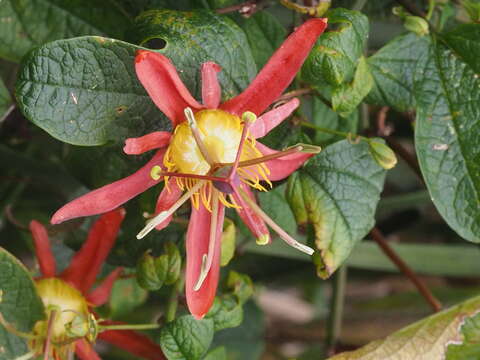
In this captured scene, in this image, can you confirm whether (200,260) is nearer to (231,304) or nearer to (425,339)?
(231,304)

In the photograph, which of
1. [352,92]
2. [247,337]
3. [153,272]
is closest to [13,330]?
[153,272]

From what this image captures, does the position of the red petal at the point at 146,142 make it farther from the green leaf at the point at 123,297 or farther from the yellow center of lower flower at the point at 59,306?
the green leaf at the point at 123,297

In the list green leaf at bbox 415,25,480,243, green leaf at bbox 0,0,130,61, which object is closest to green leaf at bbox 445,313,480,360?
green leaf at bbox 415,25,480,243

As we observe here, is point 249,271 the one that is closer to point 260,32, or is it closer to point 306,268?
point 306,268

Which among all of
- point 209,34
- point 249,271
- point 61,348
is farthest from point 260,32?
point 249,271

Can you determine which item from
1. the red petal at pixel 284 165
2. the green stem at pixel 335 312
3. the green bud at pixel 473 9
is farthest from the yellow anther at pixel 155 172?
the green stem at pixel 335 312

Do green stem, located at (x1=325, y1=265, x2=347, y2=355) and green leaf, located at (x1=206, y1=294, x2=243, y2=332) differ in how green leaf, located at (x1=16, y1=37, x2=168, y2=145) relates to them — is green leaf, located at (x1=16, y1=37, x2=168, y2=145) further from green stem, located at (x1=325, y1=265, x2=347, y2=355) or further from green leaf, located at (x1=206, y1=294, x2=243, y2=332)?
green stem, located at (x1=325, y1=265, x2=347, y2=355)
